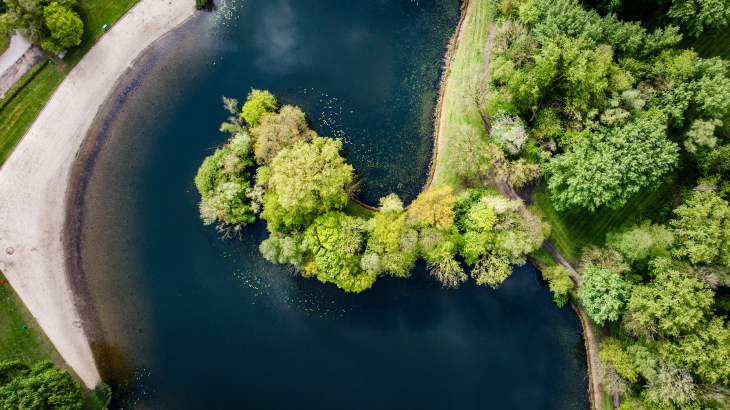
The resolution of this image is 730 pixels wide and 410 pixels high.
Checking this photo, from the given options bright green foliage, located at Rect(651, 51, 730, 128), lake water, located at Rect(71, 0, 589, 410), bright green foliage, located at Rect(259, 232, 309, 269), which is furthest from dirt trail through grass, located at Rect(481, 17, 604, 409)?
bright green foliage, located at Rect(259, 232, 309, 269)

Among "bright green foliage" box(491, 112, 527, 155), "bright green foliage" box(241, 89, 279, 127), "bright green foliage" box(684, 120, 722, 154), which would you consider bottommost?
"bright green foliage" box(241, 89, 279, 127)

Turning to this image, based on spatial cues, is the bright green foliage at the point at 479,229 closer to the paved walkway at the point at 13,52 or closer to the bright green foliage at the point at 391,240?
the bright green foliage at the point at 391,240

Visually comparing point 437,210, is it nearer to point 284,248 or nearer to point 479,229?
point 479,229

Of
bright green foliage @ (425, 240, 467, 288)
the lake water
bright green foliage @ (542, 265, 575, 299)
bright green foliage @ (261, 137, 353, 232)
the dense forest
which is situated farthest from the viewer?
the lake water

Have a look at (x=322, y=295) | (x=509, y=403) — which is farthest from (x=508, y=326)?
(x=322, y=295)

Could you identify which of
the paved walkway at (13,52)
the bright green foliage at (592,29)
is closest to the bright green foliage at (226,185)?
the paved walkway at (13,52)

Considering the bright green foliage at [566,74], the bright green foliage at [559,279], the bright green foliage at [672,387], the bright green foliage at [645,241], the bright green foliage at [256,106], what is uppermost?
the bright green foliage at [566,74]

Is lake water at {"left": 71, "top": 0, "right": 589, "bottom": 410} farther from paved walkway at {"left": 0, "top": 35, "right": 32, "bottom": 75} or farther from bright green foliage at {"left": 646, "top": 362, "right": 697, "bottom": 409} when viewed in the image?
paved walkway at {"left": 0, "top": 35, "right": 32, "bottom": 75}
